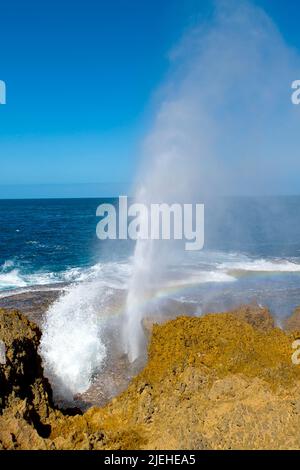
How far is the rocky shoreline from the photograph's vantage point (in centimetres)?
802

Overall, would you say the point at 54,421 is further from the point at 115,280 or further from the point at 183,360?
the point at 115,280

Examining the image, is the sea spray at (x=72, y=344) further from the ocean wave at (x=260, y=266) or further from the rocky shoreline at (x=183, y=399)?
the ocean wave at (x=260, y=266)

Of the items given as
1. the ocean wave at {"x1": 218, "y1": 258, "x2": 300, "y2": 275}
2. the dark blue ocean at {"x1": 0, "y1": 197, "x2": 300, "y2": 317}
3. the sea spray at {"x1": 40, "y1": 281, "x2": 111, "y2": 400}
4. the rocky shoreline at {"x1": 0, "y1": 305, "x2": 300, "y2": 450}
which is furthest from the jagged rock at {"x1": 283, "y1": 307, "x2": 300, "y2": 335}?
the ocean wave at {"x1": 218, "y1": 258, "x2": 300, "y2": 275}

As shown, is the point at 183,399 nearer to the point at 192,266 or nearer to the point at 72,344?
the point at 72,344

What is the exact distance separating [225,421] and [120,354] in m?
18.1

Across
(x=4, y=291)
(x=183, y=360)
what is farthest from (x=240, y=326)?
(x=4, y=291)

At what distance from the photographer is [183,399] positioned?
925 cm

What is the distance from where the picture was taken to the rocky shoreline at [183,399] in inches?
316

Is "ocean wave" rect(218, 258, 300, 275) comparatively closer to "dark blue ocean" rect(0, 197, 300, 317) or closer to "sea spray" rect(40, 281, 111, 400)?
"dark blue ocean" rect(0, 197, 300, 317)

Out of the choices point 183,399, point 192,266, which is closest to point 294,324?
point 183,399

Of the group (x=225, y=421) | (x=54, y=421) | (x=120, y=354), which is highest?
(x=225, y=421)

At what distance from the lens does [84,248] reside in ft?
266

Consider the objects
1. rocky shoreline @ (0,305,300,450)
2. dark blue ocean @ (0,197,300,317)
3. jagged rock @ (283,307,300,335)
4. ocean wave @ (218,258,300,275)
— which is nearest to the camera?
rocky shoreline @ (0,305,300,450)

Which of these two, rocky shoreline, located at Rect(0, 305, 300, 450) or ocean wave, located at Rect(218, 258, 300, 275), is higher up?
rocky shoreline, located at Rect(0, 305, 300, 450)
